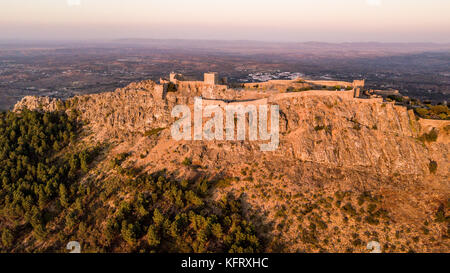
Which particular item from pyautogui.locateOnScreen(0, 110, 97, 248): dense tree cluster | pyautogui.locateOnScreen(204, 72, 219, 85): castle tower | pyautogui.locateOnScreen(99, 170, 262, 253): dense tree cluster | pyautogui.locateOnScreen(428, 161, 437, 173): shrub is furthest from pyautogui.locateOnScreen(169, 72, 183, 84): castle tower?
pyautogui.locateOnScreen(428, 161, 437, 173): shrub

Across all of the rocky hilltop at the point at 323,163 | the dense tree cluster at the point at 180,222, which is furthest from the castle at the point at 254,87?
the dense tree cluster at the point at 180,222

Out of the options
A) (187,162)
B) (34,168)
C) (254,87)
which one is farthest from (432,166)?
(34,168)

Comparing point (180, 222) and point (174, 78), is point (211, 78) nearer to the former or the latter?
point (174, 78)

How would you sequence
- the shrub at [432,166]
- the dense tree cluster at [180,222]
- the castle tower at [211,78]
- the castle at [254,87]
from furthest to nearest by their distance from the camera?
the castle tower at [211,78], the castle at [254,87], the shrub at [432,166], the dense tree cluster at [180,222]

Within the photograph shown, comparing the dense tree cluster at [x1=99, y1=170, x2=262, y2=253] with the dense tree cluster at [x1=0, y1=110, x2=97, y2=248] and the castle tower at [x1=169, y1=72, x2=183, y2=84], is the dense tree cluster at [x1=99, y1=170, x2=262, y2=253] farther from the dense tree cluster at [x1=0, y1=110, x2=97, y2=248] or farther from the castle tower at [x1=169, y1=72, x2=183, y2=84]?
the castle tower at [x1=169, y1=72, x2=183, y2=84]

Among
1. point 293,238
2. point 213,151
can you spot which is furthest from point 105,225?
point 293,238

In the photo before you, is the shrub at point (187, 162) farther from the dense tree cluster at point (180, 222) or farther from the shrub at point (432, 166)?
the shrub at point (432, 166)

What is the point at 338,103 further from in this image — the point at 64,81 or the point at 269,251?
the point at 64,81

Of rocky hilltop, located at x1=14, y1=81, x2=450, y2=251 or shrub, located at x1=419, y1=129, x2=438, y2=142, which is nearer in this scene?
rocky hilltop, located at x1=14, y1=81, x2=450, y2=251
